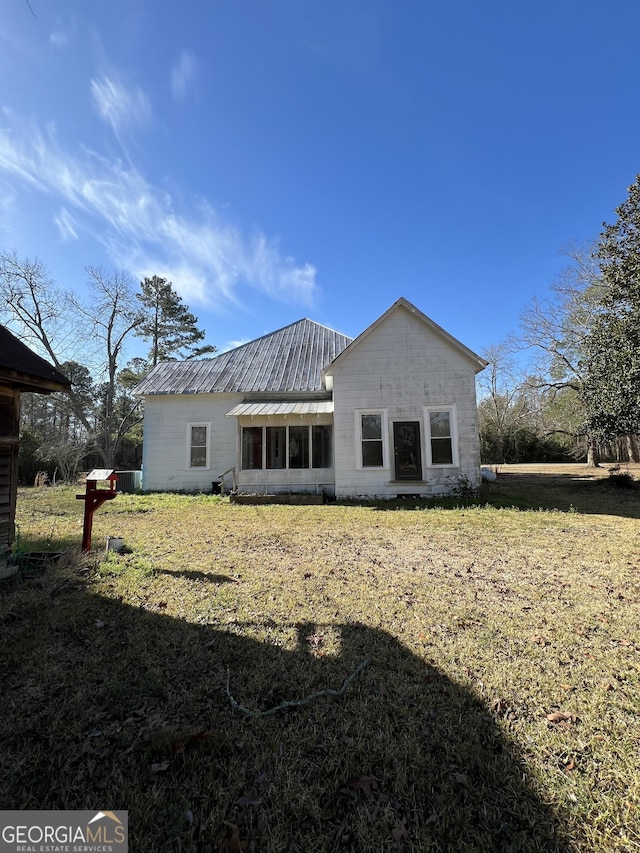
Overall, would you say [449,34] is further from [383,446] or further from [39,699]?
[39,699]

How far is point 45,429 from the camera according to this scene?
89.7ft

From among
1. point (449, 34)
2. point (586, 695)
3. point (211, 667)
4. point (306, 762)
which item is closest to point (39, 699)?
point (211, 667)

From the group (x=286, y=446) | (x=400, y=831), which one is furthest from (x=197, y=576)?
(x=286, y=446)

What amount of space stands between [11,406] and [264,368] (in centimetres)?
1210

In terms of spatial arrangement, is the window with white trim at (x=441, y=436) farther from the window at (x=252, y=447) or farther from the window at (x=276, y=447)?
the window at (x=252, y=447)

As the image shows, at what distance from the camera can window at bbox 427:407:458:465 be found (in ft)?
43.1

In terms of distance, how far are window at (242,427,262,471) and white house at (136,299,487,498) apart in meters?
0.04

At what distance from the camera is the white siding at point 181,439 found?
15969 millimetres

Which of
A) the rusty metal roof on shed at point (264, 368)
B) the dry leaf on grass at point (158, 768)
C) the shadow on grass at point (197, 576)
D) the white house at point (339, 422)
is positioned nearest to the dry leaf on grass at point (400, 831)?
the dry leaf on grass at point (158, 768)

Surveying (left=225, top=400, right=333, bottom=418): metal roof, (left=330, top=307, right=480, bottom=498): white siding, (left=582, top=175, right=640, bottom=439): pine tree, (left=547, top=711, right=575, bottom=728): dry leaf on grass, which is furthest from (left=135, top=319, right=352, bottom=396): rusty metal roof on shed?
(left=547, top=711, right=575, bottom=728): dry leaf on grass

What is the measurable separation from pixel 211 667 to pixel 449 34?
549 inches

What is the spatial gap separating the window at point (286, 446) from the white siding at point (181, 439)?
1202 mm

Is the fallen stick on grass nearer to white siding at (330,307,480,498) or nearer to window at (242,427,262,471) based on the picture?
white siding at (330,307,480,498)

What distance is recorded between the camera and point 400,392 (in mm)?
13320
